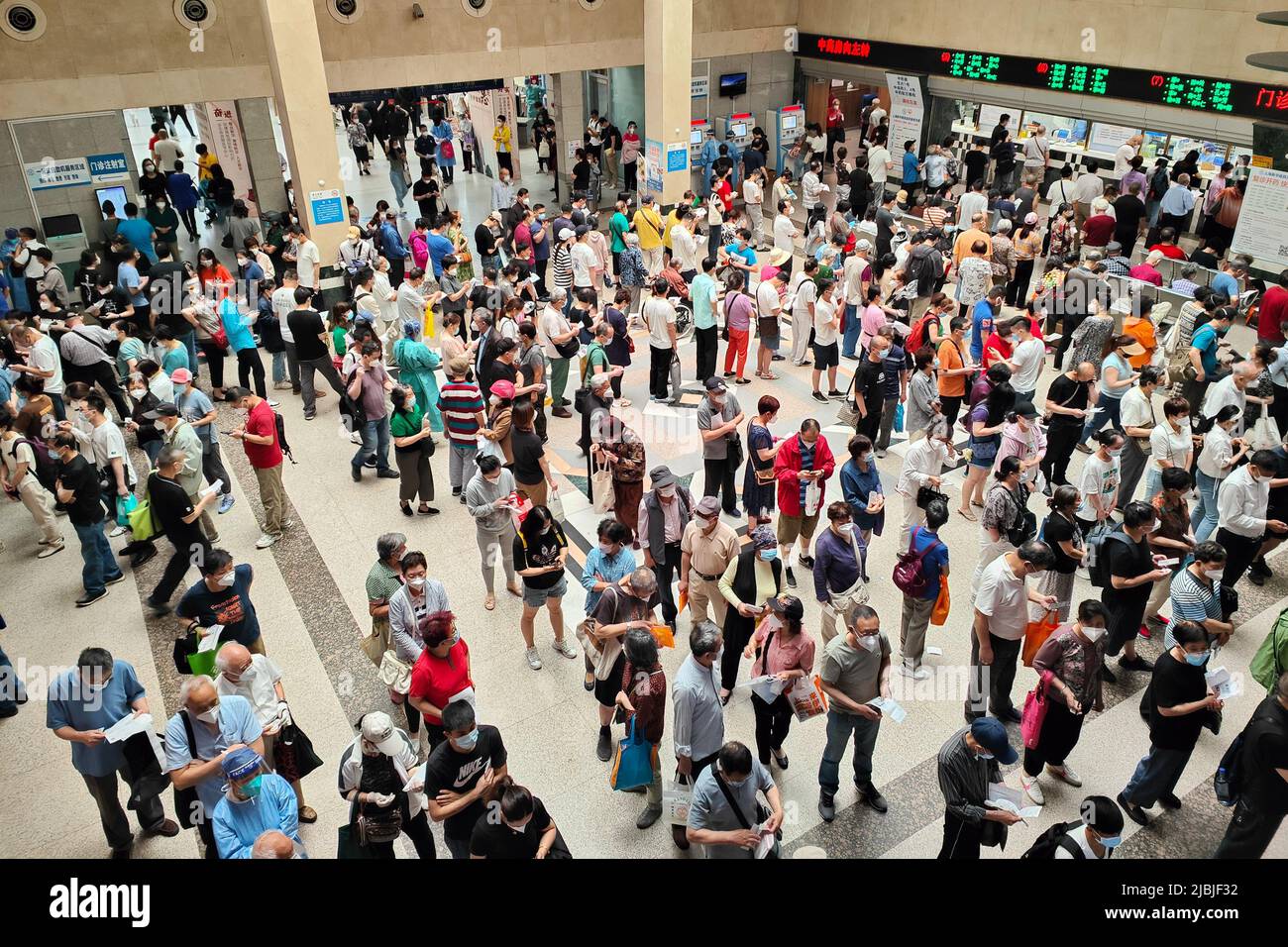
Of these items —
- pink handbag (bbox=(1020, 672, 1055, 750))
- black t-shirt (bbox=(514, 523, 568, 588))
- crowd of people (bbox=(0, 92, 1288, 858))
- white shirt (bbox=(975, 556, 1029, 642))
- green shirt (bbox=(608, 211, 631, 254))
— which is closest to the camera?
crowd of people (bbox=(0, 92, 1288, 858))

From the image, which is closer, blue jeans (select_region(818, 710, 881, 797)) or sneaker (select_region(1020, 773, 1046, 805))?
blue jeans (select_region(818, 710, 881, 797))

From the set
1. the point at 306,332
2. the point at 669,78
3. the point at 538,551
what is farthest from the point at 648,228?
the point at 538,551

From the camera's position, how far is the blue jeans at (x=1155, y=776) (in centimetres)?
551

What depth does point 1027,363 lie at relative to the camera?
9.04 m

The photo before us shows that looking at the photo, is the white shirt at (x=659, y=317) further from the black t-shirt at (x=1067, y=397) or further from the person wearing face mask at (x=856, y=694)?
the person wearing face mask at (x=856, y=694)

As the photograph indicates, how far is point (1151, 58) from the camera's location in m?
15.3

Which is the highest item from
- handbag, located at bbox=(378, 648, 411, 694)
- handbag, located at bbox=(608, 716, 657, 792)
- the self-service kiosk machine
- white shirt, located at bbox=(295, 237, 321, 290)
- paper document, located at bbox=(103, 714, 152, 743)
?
the self-service kiosk machine

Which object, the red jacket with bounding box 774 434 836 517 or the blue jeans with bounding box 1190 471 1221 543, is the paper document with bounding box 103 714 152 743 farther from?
the blue jeans with bounding box 1190 471 1221 543

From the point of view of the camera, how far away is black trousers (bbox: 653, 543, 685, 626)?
716cm

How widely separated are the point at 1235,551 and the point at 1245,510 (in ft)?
1.49

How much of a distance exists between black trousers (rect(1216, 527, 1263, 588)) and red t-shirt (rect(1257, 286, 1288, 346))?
5.10 meters

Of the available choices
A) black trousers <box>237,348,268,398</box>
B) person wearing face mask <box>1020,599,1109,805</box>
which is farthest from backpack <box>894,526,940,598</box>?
black trousers <box>237,348,268,398</box>

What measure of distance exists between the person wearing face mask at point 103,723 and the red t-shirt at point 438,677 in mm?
1565

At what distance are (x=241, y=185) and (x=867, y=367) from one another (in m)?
14.9
